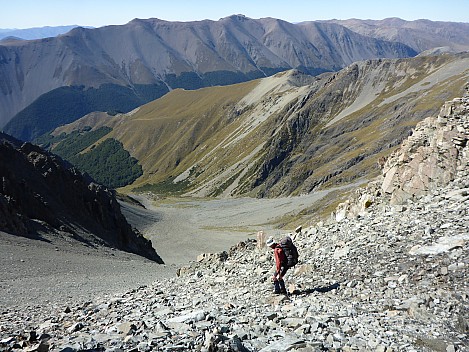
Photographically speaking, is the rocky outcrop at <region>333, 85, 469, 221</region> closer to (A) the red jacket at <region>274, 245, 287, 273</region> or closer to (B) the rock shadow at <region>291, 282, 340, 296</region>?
(B) the rock shadow at <region>291, 282, 340, 296</region>

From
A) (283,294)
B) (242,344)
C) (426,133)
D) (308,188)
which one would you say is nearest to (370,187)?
(426,133)

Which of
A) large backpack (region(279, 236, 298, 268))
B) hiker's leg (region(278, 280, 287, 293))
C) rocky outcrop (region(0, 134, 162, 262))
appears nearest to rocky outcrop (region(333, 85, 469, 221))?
large backpack (region(279, 236, 298, 268))

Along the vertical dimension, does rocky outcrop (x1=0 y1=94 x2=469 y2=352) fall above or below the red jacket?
below

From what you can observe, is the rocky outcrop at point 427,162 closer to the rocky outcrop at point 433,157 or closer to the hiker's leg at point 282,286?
the rocky outcrop at point 433,157

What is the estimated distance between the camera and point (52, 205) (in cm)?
5569

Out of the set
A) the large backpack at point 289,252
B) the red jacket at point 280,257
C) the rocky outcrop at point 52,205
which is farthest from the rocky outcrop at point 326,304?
the rocky outcrop at point 52,205

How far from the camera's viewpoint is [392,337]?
1107 centimetres

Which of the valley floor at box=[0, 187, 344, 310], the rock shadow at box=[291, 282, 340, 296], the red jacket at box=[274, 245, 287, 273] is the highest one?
the red jacket at box=[274, 245, 287, 273]

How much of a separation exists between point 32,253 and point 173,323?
26688 millimetres

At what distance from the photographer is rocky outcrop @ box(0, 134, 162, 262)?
4642 cm

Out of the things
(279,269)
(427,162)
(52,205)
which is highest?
(427,162)

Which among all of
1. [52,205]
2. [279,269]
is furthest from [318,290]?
[52,205]

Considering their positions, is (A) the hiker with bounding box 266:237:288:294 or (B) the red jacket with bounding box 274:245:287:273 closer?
(A) the hiker with bounding box 266:237:288:294

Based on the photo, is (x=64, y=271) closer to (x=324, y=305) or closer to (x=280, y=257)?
(x=280, y=257)
